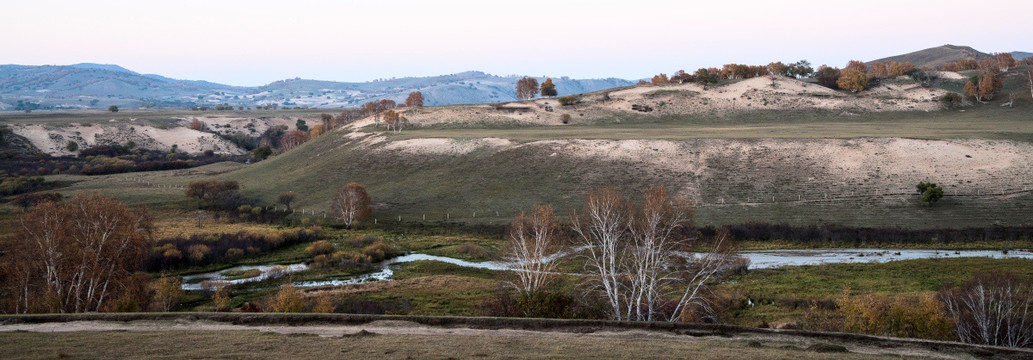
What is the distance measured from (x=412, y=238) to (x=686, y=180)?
1352 inches

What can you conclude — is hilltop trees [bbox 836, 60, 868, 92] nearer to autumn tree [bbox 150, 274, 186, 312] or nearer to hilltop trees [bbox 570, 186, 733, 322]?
hilltop trees [bbox 570, 186, 733, 322]

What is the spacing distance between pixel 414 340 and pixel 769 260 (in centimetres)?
4210

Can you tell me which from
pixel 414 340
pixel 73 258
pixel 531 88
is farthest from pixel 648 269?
pixel 531 88

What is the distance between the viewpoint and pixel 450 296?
1797 inches

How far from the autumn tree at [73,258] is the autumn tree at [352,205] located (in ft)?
124

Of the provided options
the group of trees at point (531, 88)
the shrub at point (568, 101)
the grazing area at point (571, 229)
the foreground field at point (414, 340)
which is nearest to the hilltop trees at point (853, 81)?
the grazing area at point (571, 229)

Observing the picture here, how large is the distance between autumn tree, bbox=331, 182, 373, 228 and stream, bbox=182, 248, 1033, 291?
1721cm

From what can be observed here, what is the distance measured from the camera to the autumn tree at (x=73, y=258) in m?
35.2

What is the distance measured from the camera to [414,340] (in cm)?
2361

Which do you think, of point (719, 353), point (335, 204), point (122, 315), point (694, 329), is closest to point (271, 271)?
point (335, 204)

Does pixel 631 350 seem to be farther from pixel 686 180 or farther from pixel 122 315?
pixel 686 180

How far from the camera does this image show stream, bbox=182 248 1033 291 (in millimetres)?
53562

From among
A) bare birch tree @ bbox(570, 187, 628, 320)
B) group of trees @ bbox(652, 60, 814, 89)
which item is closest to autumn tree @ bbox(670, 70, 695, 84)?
group of trees @ bbox(652, 60, 814, 89)

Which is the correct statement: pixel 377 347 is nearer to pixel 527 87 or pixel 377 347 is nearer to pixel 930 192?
pixel 930 192
